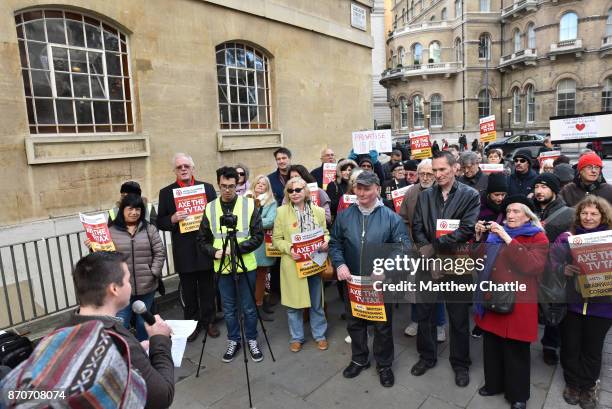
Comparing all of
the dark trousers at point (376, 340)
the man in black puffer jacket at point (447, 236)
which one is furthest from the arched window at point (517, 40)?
the dark trousers at point (376, 340)

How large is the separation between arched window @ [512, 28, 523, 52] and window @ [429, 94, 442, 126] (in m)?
8.59

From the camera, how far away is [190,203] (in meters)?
4.79

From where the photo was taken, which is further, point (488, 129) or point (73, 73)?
point (488, 129)

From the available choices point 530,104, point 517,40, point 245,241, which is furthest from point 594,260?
point 517,40

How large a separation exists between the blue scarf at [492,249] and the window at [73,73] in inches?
269

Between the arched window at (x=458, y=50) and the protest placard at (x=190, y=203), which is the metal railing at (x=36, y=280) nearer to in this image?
the protest placard at (x=190, y=203)

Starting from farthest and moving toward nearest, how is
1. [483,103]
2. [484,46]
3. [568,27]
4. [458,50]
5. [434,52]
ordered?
[434,52], [458,50], [484,46], [483,103], [568,27]

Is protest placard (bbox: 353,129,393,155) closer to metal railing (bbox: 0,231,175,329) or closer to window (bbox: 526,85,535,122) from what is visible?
metal railing (bbox: 0,231,175,329)

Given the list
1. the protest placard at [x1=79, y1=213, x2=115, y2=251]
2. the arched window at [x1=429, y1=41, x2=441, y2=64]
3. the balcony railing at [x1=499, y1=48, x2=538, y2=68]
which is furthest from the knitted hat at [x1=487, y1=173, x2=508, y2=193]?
the arched window at [x1=429, y1=41, x2=441, y2=64]

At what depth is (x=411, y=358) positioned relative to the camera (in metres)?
4.29

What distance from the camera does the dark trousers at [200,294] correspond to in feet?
16.5

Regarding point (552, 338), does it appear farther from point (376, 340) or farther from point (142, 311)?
point (142, 311)

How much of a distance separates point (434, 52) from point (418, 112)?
23.5ft

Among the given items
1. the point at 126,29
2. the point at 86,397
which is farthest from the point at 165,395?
the point at 126,29
